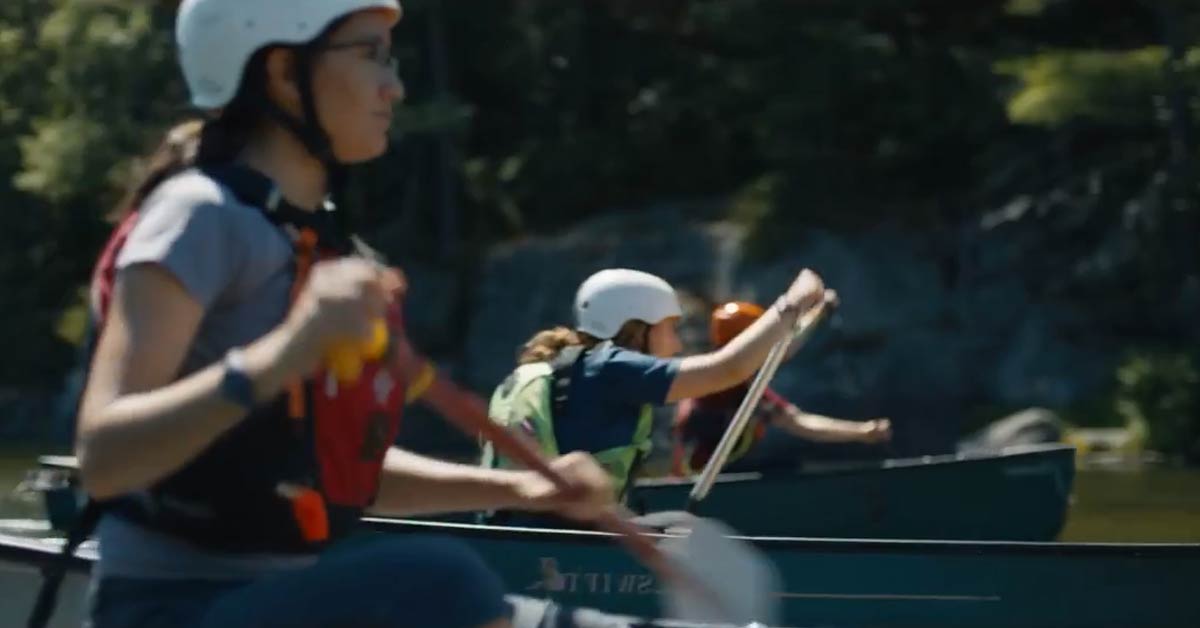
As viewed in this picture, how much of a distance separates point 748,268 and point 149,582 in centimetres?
1942

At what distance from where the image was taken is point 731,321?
28.5ft

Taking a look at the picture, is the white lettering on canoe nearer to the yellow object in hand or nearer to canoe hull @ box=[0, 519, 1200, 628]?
canoe hull @ box=[0, 519, 1200, 628]

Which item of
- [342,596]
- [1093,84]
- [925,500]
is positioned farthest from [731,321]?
[1093,84]

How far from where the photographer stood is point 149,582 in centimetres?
242

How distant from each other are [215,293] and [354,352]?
0.75 ft

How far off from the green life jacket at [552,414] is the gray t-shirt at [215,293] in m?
4.41

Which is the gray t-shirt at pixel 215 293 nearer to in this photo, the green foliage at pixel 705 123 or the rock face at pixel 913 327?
the green foliage at pixel 705 123

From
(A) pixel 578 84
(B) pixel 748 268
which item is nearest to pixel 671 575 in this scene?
(B) pixel 748 268

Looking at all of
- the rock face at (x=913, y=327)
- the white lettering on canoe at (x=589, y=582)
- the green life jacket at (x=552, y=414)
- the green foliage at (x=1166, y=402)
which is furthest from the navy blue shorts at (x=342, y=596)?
the rock face at (x=913, y=327)

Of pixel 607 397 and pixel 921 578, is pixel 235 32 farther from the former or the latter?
pixel 921 578

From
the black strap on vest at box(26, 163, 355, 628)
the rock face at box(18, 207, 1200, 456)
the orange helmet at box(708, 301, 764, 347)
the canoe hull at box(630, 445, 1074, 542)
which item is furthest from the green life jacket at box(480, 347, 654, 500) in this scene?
the rock face at box(18, 207, 1200, 456)

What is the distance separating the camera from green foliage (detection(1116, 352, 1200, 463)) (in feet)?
60.8

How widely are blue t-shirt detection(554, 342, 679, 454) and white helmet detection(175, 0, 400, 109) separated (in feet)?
12.6

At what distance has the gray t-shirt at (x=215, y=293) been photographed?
7.72 feet
